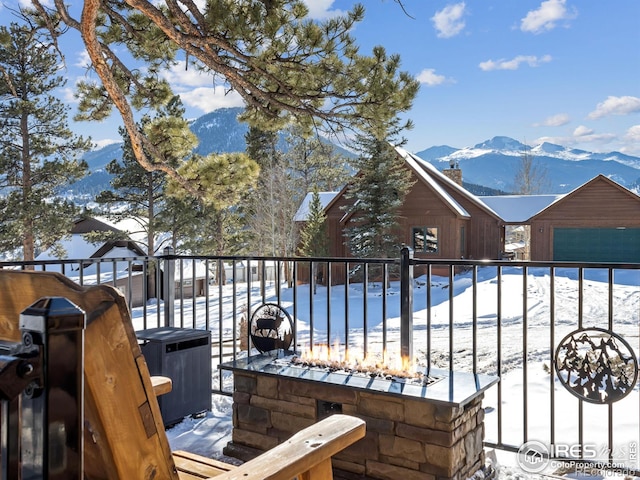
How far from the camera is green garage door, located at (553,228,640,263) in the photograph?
1895 centimetres

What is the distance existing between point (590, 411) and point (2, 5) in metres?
7.11

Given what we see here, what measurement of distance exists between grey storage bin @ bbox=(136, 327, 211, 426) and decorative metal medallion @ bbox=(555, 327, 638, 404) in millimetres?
2235

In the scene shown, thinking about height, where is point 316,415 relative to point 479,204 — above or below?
below

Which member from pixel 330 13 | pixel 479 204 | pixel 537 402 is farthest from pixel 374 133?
pixel 479 204

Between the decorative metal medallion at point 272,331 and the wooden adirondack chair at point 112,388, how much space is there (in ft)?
7.27

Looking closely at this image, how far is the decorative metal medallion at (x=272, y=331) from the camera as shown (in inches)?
132

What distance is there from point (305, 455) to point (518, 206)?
73.9 ft

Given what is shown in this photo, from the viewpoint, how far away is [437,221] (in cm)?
1939

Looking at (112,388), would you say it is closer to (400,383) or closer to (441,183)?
(400,383)

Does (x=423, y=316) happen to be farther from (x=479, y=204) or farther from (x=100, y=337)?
(x=100, y=337)

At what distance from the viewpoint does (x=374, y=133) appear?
5898 millimetres

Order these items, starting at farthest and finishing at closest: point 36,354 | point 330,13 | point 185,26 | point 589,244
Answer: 1. point 589,244
2. point 330,13
3. point 185,26
4. point 36,354

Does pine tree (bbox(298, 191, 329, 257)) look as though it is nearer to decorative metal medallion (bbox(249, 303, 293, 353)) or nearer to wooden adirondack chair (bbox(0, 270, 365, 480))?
decorative metal medallion (bbox(249, 303, 293, 353))

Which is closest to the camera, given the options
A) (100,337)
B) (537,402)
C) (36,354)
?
(36,354)
